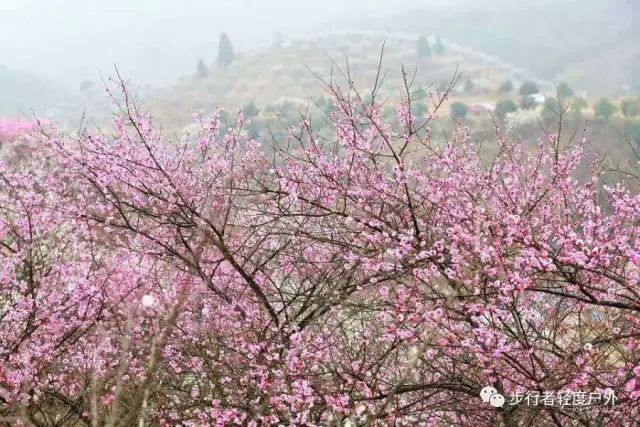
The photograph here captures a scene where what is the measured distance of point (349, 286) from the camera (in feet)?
20.6

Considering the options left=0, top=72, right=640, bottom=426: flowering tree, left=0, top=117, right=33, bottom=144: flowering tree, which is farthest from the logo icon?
left=0, top=117, right=33, bottom=144: flowering tree

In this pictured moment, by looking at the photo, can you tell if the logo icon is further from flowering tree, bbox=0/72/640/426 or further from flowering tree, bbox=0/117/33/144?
flowering tree, bbox=0/117/33/144

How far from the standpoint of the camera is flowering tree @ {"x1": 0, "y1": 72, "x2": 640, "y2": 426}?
5344 mm

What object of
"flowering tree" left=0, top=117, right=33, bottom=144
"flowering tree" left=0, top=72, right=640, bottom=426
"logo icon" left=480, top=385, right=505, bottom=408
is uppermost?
"flowering tree" left=0, top=117, right=33, bottom=144

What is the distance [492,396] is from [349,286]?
179 cm

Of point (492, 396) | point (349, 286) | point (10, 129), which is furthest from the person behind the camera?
point (10, 129)

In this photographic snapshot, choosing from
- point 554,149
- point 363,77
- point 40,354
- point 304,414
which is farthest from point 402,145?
point 363,77

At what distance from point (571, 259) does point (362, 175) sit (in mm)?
→ 2950

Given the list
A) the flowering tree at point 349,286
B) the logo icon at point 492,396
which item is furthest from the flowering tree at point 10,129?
the logo icon at point 492,396

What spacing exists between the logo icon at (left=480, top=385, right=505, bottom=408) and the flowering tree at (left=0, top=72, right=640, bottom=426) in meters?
0.16

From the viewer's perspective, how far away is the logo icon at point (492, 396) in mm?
5648

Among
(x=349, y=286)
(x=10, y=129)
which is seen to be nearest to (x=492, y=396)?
(x=349, y=286)

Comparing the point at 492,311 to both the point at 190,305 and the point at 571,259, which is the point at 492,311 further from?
the point at 190,305

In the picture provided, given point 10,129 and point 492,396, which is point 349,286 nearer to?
point 492,396
